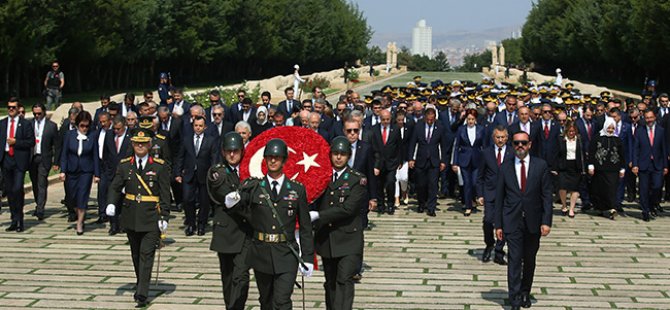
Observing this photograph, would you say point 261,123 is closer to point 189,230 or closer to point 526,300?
point 189,230

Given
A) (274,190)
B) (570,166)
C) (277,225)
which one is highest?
(274,190)

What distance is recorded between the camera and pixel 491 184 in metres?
14.2

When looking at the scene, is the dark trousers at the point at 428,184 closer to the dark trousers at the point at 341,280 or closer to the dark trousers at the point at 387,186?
the dark trousers at the point at 387,186

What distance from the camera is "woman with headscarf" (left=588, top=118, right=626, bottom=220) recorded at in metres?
17.9

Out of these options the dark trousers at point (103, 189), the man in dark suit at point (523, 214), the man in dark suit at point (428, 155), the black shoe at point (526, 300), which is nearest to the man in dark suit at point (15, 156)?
the dark trousers at point (103, 189)

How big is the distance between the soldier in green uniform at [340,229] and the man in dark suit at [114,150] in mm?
6525

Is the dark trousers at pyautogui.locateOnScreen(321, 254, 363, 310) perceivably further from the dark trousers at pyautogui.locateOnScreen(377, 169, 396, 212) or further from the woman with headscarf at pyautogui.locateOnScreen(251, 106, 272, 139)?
the woman with headscarf at pyautogui.locateOnScreen(251, 106, 272, 139)

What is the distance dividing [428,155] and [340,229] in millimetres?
8722

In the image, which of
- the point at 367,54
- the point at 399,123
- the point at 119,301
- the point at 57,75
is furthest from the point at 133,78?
the point at 367,54

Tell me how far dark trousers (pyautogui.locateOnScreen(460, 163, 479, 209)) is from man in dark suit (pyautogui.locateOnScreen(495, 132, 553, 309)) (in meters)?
7.09

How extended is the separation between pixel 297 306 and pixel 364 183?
6.73 feet

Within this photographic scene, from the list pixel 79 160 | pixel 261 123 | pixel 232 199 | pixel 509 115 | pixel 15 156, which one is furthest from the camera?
pixel 509 115

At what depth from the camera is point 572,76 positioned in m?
106

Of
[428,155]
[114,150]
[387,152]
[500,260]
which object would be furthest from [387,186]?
[114,150]
